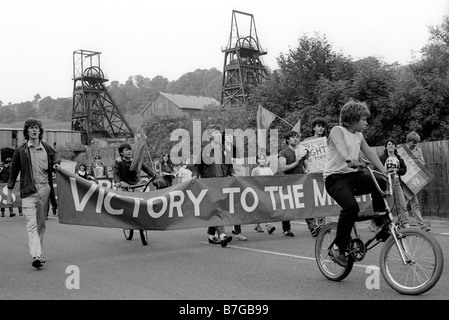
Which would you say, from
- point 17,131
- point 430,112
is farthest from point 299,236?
point 17,131

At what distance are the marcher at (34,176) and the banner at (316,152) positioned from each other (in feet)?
17.9

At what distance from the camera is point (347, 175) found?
614 centimetres

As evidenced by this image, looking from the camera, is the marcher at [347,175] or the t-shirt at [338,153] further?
the t-shirt at [338,153]

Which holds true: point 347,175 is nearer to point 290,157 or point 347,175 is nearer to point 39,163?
point 39,163

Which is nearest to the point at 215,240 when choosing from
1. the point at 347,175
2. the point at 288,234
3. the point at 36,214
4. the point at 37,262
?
the point at 288,234

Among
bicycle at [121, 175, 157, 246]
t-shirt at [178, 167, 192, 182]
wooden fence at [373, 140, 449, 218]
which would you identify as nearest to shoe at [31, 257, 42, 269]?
bicycle at [121, 175, 157, 246]

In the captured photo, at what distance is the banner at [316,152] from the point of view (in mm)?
11477

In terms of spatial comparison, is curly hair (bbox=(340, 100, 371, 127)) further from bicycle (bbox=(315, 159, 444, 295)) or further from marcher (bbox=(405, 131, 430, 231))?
marcher (bbox=(405, 131, 430, 231))

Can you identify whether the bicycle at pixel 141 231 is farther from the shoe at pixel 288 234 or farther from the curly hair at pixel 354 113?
the curly hair at pixel 354 113

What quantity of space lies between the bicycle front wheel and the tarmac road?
141mm

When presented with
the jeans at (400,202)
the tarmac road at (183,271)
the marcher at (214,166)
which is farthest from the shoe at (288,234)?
the jeans at (400,202)

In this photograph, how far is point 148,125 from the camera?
6262cm
